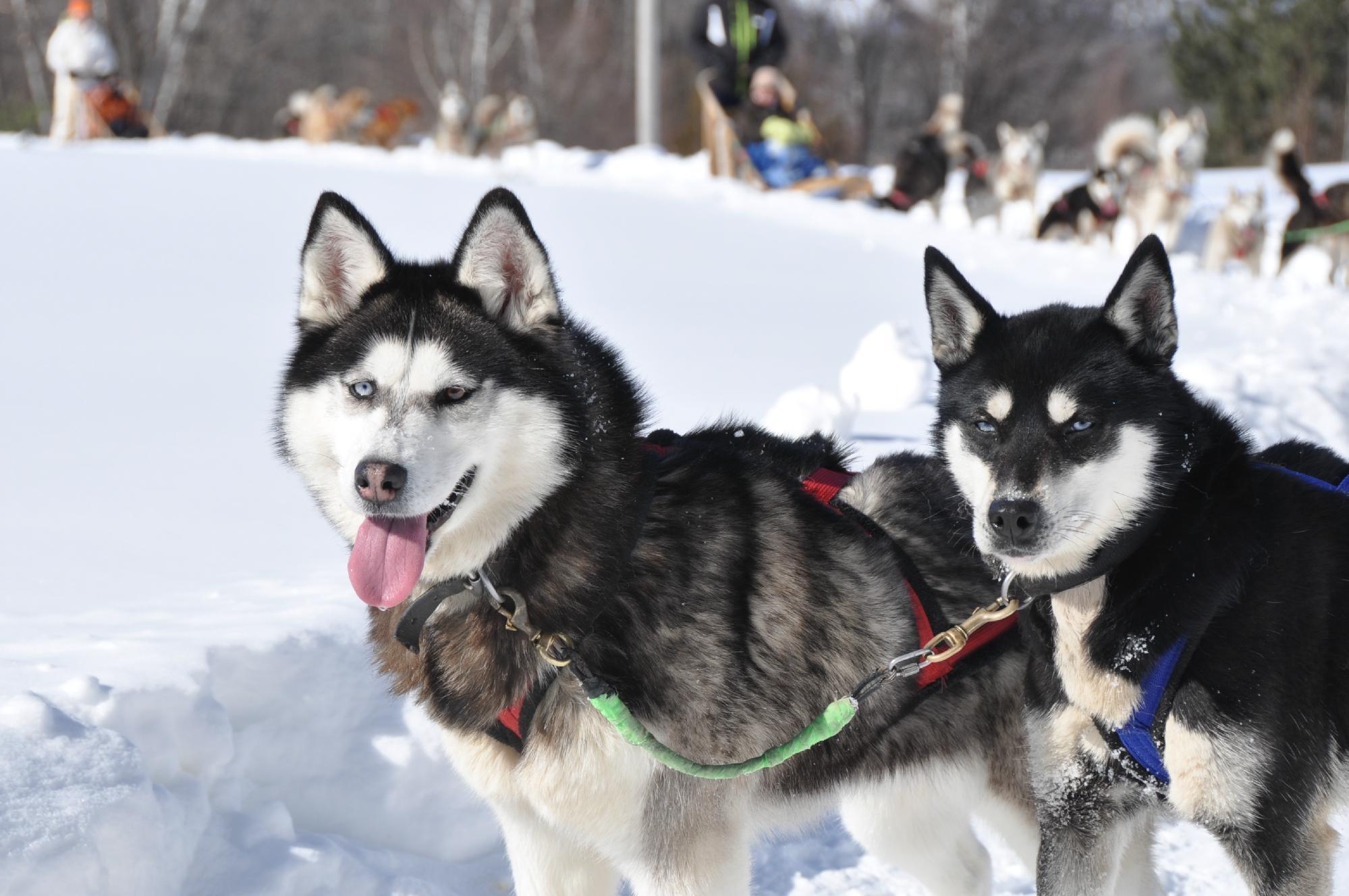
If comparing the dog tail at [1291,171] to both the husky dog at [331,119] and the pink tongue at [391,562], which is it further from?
the husky dog at [331,119]

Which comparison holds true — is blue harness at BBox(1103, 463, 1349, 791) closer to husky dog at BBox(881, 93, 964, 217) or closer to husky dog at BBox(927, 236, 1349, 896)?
husky dog at BBox(927, 236, 1349, 896)

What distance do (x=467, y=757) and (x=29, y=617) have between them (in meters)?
1.65

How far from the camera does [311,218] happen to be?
208cm

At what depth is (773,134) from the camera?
1315cm

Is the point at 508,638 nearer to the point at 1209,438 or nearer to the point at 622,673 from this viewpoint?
the point at 622,673

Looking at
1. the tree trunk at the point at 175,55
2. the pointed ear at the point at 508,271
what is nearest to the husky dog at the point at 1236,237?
the pointed ear at the point at 508,271

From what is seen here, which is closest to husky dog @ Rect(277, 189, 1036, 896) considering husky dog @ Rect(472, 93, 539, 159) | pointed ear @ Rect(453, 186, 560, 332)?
pointed ear @ Rect(453, 186, 560, 332)

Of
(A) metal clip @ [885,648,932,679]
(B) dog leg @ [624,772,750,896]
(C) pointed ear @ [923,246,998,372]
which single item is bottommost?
(B) dog leg @ [624,772,750,896]

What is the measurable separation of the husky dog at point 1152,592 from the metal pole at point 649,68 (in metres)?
14.7

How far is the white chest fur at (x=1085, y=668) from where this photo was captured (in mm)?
1894

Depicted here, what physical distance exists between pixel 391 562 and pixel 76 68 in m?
17.7

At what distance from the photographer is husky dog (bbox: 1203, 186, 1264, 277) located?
12016mm

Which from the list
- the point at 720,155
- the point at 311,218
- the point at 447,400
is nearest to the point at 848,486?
the point at 447,400

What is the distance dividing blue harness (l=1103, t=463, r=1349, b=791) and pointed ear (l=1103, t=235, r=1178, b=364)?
1.53 ft
